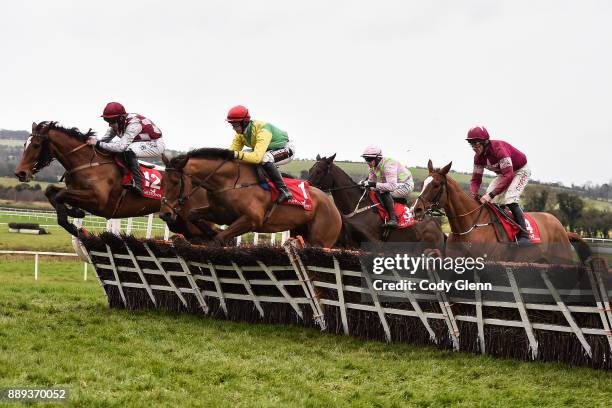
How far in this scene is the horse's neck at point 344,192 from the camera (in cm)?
979

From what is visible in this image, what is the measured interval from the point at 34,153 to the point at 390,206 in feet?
14.9

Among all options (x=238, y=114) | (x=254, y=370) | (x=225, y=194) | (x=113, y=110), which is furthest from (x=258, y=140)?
(x=254, y=370)

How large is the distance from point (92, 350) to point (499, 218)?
14.4 ft

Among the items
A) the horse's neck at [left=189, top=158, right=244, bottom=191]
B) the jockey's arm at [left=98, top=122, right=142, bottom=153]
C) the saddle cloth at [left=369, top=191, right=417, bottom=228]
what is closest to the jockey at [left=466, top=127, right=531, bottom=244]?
the saddle cloth at [left=369, top=191, right=417, bottom=228]

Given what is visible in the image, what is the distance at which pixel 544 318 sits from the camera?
585cm

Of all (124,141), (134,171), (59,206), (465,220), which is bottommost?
(59,206)

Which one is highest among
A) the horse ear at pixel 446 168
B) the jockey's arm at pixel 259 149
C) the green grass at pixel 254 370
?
the jockey's arm at pixel 259 149

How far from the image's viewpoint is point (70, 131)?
28.9 feet

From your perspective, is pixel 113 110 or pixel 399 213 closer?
pixel 113 110

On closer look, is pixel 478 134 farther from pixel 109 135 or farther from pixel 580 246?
pixel 109 135

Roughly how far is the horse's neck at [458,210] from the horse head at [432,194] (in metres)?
0.08

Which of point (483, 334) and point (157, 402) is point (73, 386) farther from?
point (483, 334)

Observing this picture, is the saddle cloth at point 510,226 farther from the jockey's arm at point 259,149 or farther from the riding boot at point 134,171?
the riding boot at point 134,171

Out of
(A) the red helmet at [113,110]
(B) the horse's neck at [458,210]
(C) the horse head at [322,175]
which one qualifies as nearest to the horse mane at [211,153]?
(A) the red helmet at [113,110]
